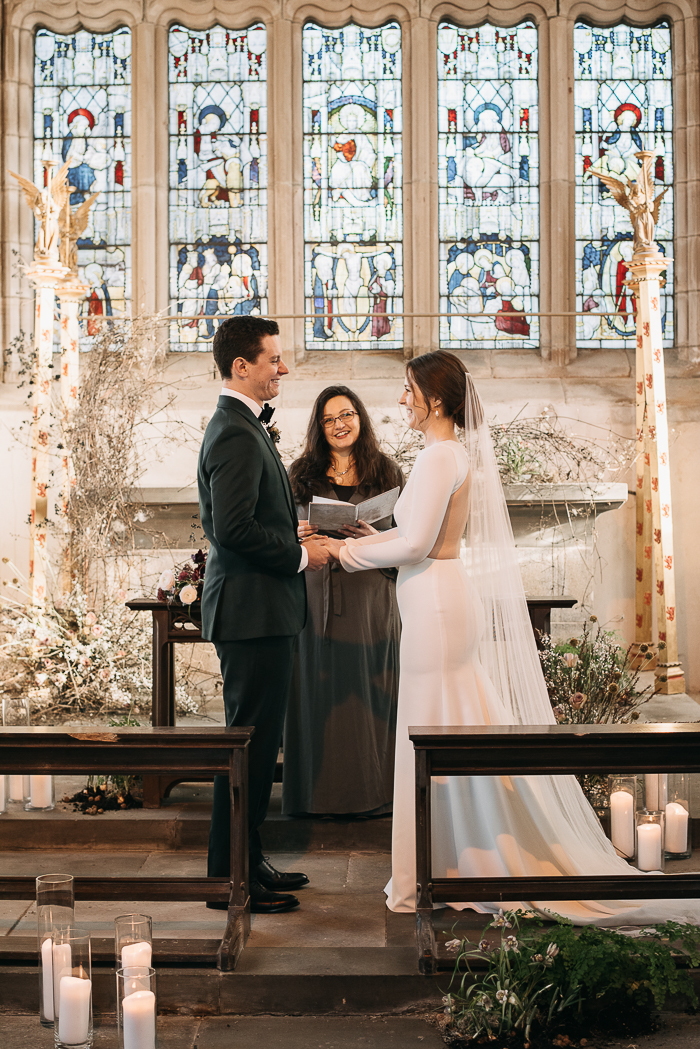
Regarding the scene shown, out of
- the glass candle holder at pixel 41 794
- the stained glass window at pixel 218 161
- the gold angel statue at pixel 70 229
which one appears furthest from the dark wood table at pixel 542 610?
the stained glass window at pixel 218 161

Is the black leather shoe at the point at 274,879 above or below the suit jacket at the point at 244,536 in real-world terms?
below

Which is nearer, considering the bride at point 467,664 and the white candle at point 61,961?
the white candle at point 61,961

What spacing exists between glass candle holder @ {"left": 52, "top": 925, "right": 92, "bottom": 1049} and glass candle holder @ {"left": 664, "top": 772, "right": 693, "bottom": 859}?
2.05 m

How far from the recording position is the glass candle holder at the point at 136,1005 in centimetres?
216

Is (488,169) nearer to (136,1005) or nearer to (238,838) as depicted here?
(238,838)

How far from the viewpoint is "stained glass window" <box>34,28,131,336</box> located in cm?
Result: 766

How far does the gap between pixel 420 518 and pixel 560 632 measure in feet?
8.82

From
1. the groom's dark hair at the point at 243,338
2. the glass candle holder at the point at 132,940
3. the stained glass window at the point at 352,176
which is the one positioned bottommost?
the glass candle holder at the point at 132,940

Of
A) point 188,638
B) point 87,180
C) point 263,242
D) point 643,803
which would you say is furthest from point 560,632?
point 87,180

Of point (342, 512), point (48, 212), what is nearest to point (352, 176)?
point (48, 212)

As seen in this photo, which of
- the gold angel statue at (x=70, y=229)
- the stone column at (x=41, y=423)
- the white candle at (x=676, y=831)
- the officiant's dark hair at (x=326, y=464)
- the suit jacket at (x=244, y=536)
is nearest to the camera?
the suit jacket at (x=244, y=536)

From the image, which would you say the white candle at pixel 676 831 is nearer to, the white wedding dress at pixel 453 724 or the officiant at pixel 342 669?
the white wedding dress at pixel 453 724

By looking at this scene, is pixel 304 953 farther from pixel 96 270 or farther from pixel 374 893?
pixel 96 270

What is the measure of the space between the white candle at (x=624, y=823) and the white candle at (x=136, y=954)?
174 cm
